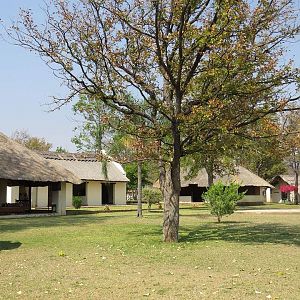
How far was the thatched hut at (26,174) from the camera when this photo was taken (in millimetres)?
27766

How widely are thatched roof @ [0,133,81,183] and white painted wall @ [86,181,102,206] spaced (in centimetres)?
1693

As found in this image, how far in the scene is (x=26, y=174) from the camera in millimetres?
28000

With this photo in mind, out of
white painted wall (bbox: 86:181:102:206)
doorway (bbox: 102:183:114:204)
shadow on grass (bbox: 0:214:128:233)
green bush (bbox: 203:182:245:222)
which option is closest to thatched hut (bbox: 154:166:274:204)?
doorway (bbox: 102:183:114:204)

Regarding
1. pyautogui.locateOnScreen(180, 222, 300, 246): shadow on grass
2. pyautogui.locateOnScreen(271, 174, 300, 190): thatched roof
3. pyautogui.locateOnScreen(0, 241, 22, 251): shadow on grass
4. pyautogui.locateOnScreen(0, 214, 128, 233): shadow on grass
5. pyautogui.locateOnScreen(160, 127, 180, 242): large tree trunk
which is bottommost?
pyautogui.locateOnScreen(0, 241, 22, 251): shadow on grass

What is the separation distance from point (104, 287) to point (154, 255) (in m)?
4.01

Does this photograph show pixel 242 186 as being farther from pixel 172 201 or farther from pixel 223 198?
pixel 172 201

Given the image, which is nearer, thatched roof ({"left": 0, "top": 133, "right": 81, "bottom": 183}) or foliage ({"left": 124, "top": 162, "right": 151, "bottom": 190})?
thatched roof ({"left": 0, "top": 133, "right": 81, "bottom": 183})

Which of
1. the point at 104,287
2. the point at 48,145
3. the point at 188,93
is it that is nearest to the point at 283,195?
the point at 48,145

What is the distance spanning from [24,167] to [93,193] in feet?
65.6

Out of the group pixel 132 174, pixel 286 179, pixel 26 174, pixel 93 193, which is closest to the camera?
pixel 26 174

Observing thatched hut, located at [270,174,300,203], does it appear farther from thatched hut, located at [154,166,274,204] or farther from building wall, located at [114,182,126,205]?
building wall, located at [114,182,126,205]

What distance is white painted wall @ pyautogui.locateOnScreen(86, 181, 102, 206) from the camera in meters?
48.1

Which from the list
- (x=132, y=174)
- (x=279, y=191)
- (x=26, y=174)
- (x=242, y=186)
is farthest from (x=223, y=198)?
(x=279, y=191)

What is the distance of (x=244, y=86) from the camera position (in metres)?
13.9
